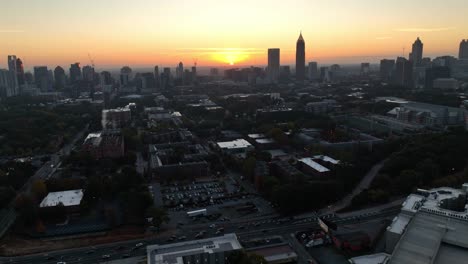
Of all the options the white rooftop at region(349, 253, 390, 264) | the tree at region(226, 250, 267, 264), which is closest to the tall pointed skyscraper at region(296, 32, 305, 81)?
the white rooftop at region(349, 253, 390, 264)

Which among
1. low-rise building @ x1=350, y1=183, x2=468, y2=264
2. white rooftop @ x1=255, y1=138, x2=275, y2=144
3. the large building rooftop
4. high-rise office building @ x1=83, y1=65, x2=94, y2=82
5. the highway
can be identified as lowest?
the highway

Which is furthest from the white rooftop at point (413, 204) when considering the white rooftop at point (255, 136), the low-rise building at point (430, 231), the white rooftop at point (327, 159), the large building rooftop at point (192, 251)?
the white rooftop at point (255, 136)

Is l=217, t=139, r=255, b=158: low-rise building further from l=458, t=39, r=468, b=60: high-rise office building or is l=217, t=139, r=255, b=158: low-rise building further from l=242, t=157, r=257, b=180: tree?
l=458, t=39, r=468, b=60: high-rise office building

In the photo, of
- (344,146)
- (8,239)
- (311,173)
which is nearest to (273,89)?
(344,146)

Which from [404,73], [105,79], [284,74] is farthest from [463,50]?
[105,79]

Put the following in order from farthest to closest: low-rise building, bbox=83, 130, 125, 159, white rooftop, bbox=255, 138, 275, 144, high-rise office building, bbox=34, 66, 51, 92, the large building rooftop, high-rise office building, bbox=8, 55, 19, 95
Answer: high-rise office building, bbox=34, 66, 51, 92 < high-rise office building, bbox=8, 55, 19, 95 < white rooftop, bbox=255, 138, 275, 144 < low-rise building, bbox=83, 130, 125, 159 < the large building rooftop

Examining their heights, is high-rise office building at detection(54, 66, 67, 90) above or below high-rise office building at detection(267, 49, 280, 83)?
below
